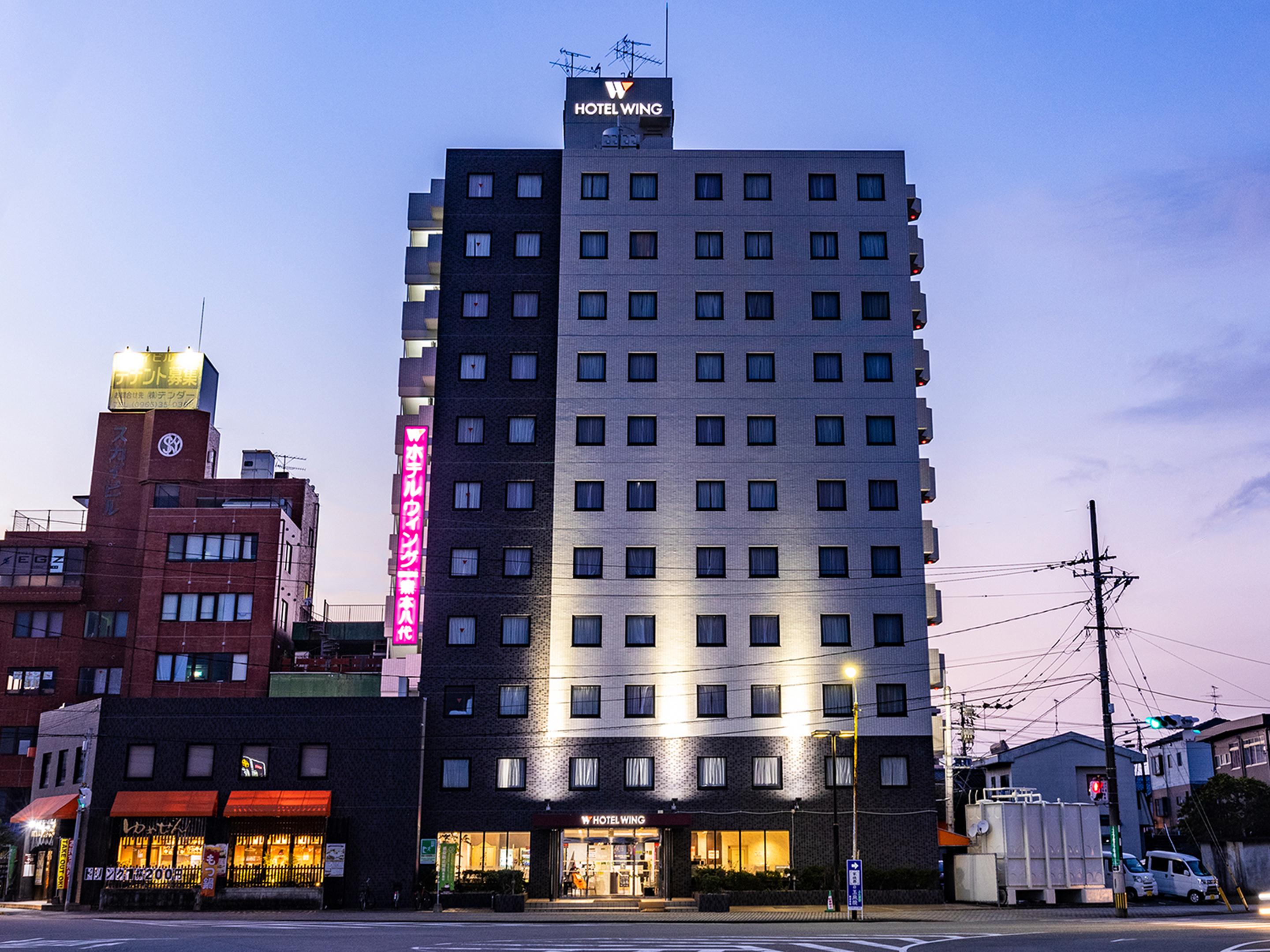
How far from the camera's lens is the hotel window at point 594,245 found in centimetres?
7231

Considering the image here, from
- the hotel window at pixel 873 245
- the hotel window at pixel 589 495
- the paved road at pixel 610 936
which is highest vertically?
the hotel window at pixel 873 245

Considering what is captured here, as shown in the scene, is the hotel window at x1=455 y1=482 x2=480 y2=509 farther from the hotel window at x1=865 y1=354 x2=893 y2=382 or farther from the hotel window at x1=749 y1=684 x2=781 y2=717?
the hotel window at x1=865 y1=354 x2=893 y2=382

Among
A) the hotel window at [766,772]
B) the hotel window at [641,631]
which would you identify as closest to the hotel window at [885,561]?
the hotel window at [766,772]

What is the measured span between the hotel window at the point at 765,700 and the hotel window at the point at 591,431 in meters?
15.7

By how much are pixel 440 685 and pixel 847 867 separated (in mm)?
25503

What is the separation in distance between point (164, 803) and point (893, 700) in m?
36.6

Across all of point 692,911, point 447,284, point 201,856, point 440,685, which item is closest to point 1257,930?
point 692,911

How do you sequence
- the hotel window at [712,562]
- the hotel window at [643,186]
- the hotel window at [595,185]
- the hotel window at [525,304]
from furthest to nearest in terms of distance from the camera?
the hotel window at [595,185], the hotel window at [643,186], the hotel window at [525,304], the hotel window at [712,562]

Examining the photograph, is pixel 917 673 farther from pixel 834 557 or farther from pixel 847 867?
pixel 847 867

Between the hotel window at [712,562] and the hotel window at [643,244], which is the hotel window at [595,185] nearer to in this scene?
the hotel window at [643,244]

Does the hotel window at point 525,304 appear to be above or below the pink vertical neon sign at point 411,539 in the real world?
above

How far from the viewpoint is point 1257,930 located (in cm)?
3903

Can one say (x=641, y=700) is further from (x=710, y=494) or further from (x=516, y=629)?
(x=710, y=494)

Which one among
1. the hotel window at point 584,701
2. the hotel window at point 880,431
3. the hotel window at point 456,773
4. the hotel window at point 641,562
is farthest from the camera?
the hotel window at point 880,431
